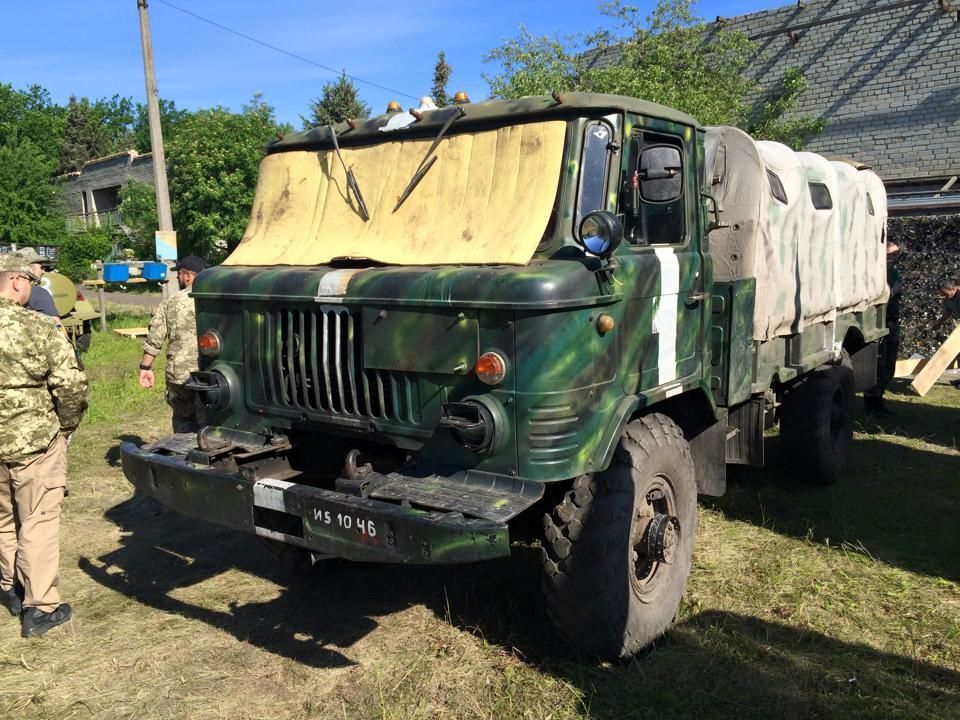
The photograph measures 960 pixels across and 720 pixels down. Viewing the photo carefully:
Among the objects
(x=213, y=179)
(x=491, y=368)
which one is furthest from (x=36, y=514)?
(x=213, y=179)

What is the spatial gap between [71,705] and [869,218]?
6.53 m

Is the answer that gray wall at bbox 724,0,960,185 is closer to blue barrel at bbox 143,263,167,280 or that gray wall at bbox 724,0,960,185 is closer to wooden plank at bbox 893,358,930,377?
wooden plank at bbox 893,358,930,377

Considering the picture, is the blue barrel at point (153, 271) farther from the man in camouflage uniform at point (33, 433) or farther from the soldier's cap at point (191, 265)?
the man in camouflage uniform at point (33, 433)

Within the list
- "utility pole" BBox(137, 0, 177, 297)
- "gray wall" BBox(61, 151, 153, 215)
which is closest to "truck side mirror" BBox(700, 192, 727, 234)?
"utility pole" BBox(137, 0, 177, 297)

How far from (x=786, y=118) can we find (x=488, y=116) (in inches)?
589

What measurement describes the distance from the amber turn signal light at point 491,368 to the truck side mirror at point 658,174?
1122 mm

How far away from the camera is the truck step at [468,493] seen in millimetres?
3109

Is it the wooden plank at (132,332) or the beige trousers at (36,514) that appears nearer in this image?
the beige trousers at (36,514)

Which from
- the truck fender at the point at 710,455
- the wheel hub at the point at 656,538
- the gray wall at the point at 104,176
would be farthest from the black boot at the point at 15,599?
the gray wall at the point at 104,176

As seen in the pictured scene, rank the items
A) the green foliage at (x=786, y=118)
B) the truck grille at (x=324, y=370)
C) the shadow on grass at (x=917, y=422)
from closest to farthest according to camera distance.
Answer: the truck grille at (x=324, y=370)
the shadow on grass at (x=917, y=422)
the green foliage at (x=786, y=118)

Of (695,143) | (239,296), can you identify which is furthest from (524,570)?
(695,143)

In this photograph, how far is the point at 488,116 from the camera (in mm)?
3854

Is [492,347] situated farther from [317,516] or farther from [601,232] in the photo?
[317,516]

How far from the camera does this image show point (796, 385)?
20.6 ft
